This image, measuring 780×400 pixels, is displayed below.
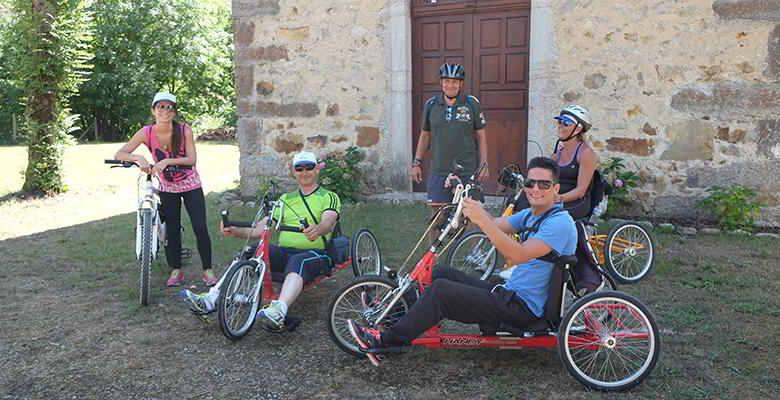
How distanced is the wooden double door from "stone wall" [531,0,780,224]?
474mm

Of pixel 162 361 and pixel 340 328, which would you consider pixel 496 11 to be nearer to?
pixel 340 328

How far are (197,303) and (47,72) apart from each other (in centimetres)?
711

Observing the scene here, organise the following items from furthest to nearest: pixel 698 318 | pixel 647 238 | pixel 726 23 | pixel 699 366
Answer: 1. pixel 726 23
2. pixel 647 238
3. pixel 698 318
4. pixel 699 366

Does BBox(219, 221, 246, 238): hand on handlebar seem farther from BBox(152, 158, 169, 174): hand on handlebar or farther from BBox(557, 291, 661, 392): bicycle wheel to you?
BBox(557, 291, 661, 392): bicycle wheel

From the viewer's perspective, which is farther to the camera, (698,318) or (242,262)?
(698,318)

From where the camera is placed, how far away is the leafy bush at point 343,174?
8117 mm

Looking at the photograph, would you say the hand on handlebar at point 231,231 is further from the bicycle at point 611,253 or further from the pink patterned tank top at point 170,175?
the bicycle at point 611,253

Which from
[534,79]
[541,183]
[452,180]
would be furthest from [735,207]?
[541,183]

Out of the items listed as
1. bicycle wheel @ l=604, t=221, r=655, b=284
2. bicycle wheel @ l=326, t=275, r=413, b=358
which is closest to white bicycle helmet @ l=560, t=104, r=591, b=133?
bicycle wheel @ l=604, t=221, r=655, b=284

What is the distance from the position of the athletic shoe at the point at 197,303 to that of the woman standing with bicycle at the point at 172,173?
3.93 ft

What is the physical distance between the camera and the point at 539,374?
11.4ft

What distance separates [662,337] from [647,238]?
1.47 m

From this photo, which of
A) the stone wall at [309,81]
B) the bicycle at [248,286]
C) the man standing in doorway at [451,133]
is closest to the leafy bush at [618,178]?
the man standing in doorway at [451,133]

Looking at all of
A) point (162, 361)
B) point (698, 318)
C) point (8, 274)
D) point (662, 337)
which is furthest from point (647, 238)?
point (8, 274)
